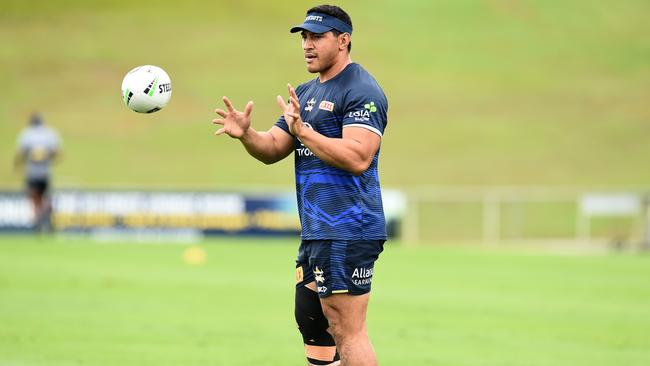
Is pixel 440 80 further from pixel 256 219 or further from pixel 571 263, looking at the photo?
pixel 571 263

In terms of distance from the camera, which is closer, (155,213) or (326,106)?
(326,106)

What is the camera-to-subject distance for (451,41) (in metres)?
74.6

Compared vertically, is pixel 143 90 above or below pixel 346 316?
above

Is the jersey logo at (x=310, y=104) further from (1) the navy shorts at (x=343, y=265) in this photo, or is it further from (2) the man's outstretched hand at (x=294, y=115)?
(1) the navy shorts at (x=343, y=265)

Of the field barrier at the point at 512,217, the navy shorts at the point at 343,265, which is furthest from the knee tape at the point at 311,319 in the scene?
the field barrier at the point at 512,217

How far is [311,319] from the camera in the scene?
7.52 meters

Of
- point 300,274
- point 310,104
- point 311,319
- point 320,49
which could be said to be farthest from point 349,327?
point 320,49

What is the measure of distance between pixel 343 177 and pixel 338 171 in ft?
0.16

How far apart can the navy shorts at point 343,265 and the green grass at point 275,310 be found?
9.97 feet

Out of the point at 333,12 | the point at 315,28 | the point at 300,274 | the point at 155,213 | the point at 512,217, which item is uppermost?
the point at 333,12

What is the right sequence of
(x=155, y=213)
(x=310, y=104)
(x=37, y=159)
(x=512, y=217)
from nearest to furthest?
(x=310, y=104) → (x=37, y=159) → (x=155, y=213) → (x=512, y=217)

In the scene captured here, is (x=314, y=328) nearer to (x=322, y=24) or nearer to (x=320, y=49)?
(x=320, y=49)

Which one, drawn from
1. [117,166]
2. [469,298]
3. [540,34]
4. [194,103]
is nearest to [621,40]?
[540,34]

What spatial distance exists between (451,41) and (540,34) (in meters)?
5.70
